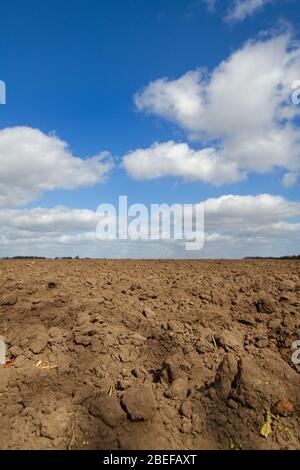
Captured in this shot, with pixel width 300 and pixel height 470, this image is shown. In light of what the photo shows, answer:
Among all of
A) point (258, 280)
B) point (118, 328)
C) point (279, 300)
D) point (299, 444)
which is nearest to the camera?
point (299, 444)

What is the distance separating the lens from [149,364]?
18.8ft

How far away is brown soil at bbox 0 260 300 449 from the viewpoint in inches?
187

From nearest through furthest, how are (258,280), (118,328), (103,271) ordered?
(118,328), (258,280), (103,271)

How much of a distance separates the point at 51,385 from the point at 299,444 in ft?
10.3

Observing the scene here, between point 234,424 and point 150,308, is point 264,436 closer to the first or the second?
point 234,424

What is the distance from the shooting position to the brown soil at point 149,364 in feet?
15.6

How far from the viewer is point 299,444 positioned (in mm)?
4684

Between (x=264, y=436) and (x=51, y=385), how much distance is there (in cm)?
274

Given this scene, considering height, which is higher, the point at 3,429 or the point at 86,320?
the point at 86,320

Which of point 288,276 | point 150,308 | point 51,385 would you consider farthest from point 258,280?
point 51,385

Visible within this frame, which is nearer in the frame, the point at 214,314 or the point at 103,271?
the point at 214,314

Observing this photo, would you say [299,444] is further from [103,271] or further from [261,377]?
[103,271]

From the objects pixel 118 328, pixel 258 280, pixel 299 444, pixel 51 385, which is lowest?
pixel 299 444

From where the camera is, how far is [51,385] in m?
5.31
